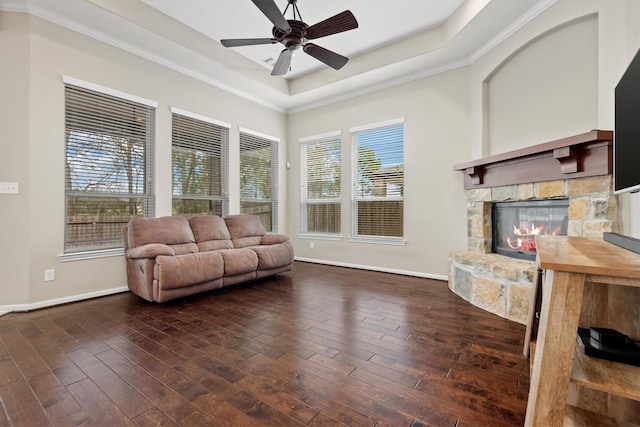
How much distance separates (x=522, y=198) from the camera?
3143 mm

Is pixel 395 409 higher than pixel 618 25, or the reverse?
pixel 618 25

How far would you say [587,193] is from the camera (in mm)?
2531

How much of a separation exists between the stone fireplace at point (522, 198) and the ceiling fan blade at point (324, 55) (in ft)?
6.44

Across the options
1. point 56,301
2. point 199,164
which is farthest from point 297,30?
point 56,301

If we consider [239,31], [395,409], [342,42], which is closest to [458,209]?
[342,42]

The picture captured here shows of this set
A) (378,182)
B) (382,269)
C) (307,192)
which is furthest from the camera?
(307,192)

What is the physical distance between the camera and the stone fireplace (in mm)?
2410

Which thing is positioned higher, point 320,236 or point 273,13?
point 273,13

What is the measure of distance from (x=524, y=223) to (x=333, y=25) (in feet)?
9.53

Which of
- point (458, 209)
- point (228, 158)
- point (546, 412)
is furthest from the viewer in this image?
point (228, 158)

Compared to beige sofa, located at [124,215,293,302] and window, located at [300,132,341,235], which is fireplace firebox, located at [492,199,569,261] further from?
beige sofa, located at [124,215,293,302]

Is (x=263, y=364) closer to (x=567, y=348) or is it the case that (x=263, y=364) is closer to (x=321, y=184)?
(x=567, y=348)

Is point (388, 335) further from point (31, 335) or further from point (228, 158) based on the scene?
point (228, 158)

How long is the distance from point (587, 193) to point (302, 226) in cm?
424
